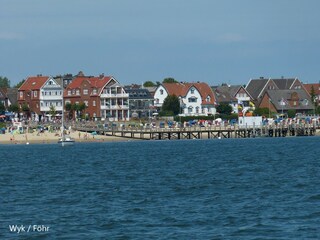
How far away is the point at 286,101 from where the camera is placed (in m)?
161

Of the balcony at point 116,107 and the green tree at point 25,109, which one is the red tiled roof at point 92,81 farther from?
the green tree at point 25,109

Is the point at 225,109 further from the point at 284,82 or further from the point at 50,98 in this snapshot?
the point at 50,98

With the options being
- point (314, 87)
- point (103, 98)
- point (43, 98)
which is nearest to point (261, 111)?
point (103, 98)

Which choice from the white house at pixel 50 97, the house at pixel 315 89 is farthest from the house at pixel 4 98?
the house at pixel 315 89

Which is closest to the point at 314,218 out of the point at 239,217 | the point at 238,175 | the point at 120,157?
the point at 239,217

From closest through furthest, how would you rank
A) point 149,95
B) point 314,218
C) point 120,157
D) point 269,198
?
point 314,218, point 269,198, point 120,157, point 149,95

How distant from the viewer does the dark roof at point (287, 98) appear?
6329 inches

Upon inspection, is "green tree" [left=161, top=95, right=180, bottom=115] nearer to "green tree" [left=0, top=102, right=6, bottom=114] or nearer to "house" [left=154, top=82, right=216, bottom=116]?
"house" [left=154, top=82, right=216, bottom=116]

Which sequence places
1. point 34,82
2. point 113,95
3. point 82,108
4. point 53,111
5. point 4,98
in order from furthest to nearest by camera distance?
point 4,98, point 34,82, point 53,111, point 113,95, point 82,108

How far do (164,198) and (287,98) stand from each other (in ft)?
392

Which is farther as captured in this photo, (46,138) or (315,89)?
(315,89)

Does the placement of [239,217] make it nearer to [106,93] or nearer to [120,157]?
[120,157]

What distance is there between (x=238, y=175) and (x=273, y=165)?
34.5 ft

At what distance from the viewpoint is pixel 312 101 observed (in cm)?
16625
